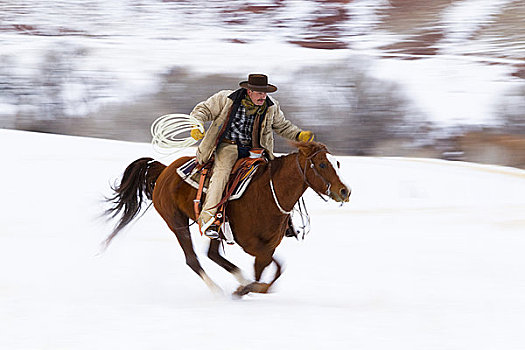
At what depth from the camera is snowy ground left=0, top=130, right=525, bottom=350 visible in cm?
399

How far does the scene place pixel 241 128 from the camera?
4.97 metres

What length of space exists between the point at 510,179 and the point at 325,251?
6051 millimetres

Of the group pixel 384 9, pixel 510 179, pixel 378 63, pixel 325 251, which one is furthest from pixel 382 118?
pixel 325 251

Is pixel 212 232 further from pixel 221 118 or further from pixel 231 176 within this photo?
pixel 221 118

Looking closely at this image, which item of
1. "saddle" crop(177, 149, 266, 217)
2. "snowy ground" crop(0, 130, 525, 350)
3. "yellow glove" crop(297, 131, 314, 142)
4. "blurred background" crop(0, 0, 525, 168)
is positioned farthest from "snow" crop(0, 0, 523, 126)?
"saddle" crop(177, 149, 266, 217)

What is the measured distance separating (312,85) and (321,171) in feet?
38.7

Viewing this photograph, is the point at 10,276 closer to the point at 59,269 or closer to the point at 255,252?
the point at 59,269

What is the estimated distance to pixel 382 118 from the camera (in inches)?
628

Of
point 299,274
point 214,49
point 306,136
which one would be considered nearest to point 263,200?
point 306,136

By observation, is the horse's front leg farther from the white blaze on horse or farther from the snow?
the snow

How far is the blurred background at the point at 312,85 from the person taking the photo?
50.3 ft

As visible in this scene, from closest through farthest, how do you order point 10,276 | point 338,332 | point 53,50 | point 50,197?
point 338,332 < point 10,276 < point 50,197 < point 53,50

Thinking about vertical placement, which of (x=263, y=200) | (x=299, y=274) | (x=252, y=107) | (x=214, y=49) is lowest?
(x=214, y=49)

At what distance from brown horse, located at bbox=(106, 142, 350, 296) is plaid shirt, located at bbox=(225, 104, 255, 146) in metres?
0.30
